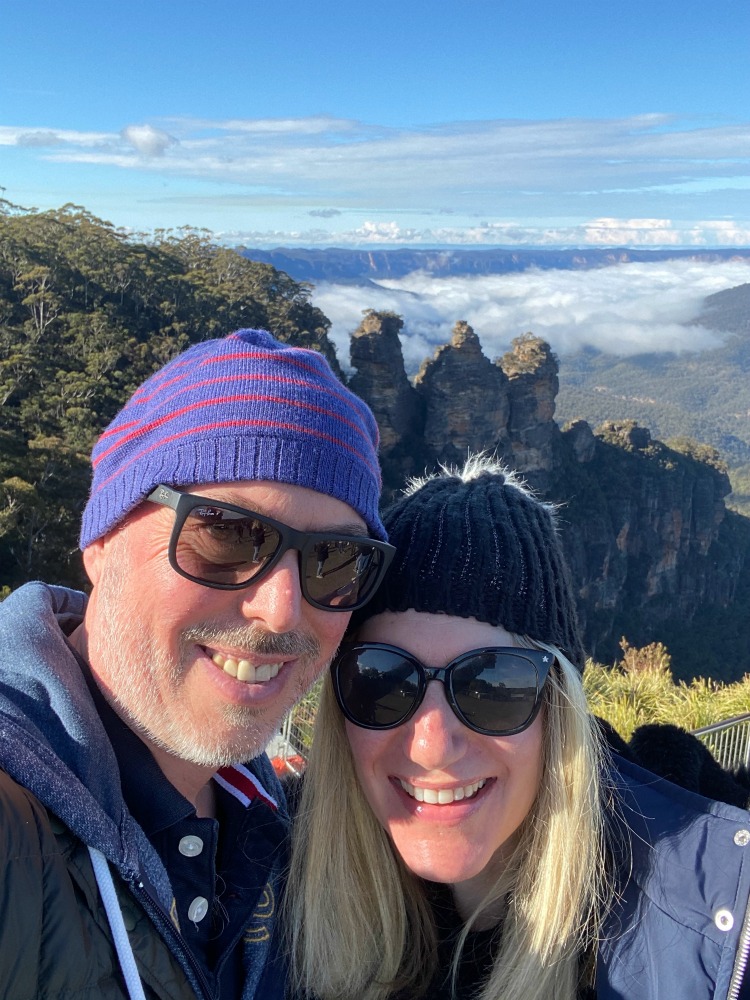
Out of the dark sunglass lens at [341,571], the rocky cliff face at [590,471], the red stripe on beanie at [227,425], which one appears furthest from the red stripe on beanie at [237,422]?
the rocky cliff face at [590,471]

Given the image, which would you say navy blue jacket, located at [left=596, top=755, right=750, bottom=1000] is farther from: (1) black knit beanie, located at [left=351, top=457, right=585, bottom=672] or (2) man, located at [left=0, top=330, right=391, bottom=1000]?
(2) man, located at [left=0, top=330, right=391, bottom=1000]

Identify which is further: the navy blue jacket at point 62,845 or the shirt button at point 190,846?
the shirt button at point 190,846

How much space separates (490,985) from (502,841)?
0.33 meters

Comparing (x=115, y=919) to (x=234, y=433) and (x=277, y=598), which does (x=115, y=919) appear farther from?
(x=234, y=433)

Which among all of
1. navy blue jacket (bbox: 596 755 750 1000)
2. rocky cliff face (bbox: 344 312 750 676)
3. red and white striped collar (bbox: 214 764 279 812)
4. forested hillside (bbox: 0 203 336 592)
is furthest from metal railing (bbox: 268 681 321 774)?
rocky cliff face (bbox: 344 312 750 676)

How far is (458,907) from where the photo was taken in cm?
216

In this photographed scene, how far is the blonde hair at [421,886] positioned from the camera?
6.27ft

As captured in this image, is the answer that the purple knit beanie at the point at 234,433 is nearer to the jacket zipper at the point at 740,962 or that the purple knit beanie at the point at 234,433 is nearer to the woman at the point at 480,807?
the woman at the point at 480,807

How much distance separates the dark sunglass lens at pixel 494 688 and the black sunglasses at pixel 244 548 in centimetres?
36

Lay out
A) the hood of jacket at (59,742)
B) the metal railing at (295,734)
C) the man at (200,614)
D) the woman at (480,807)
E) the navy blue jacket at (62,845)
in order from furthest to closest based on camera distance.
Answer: the metal railing at (295,734) → the woman at (480,807) → the man at (200,614) → the hood of jacket at (59,742) → the navy blue jacket at (62,845)

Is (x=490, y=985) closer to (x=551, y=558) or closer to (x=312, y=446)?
(x=551, y=558)

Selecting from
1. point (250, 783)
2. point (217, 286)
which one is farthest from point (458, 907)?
point (217, 286)

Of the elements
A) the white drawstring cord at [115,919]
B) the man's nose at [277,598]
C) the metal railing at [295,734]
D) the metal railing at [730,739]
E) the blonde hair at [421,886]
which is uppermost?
the man's nose at [277,598]

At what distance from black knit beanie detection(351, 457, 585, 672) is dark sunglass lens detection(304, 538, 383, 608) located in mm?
125
